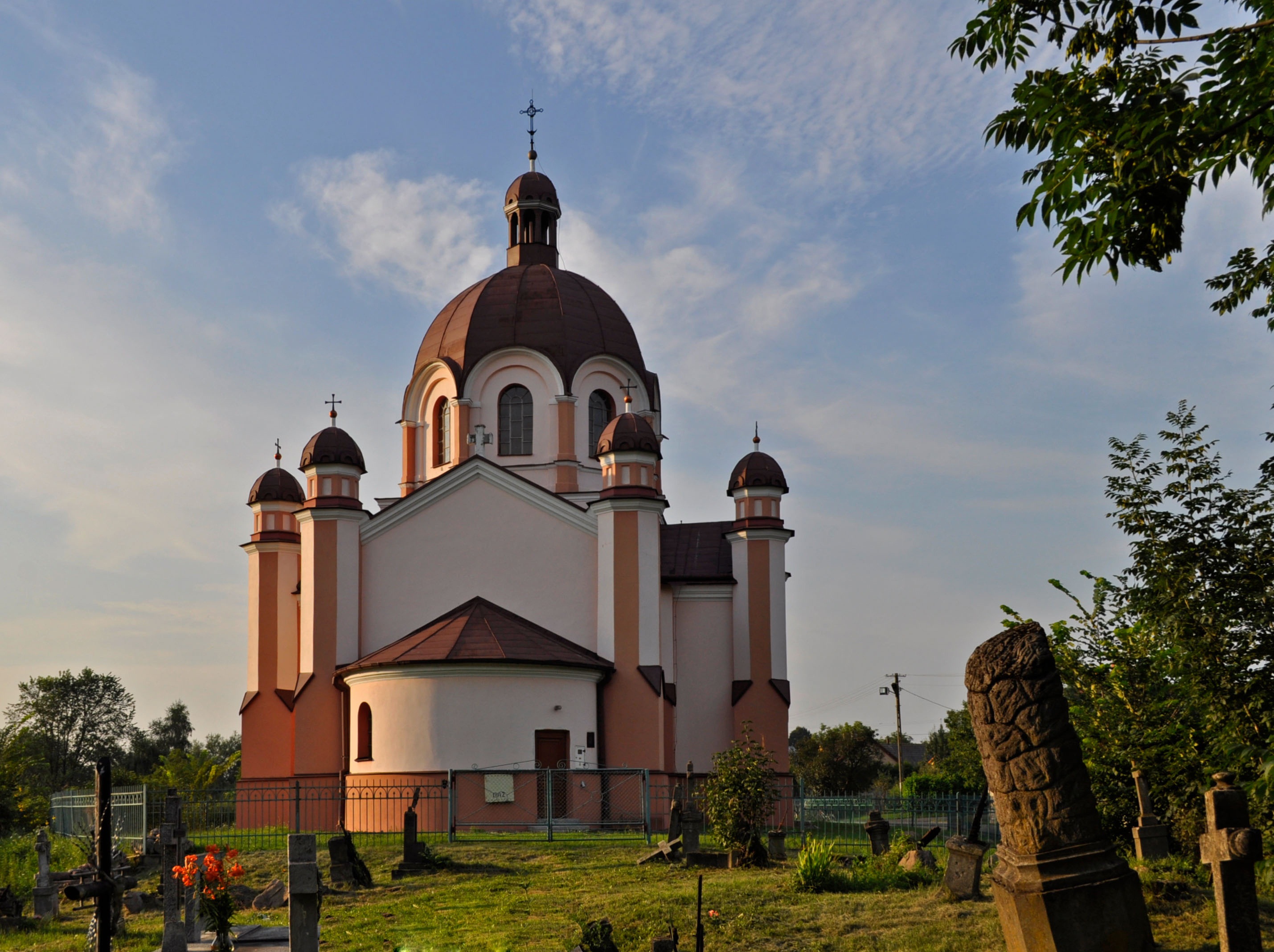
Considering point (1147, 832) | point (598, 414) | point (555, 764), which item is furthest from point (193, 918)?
point (598, 414)

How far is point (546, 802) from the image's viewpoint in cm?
2275

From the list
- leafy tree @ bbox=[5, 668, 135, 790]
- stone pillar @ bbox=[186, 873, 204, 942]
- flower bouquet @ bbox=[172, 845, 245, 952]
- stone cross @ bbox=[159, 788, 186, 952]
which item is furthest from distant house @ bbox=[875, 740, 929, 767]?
flower bouquet @ bbox=[172, 845, 245, 952]

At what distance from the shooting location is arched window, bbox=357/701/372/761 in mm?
24562

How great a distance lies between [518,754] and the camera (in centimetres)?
2320

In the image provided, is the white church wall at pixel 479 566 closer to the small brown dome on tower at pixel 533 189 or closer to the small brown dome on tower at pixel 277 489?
the small brown dome on tower at pixel 277 489

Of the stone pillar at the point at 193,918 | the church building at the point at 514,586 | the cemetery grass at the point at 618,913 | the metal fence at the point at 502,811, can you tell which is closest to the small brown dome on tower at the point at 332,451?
the church building at the point at 514,586

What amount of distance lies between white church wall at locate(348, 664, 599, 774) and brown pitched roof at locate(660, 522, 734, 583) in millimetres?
5246

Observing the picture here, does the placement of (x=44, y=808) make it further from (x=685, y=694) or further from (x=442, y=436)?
(x=685, y=694)

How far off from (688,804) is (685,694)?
11381mm

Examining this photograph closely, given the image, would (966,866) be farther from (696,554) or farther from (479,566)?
(696,554)

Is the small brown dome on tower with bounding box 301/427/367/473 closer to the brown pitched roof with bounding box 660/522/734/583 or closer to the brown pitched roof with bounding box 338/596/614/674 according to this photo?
the brown pitched roof with bounding box 338/596/614/674

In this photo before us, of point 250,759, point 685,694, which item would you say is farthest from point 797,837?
point 250,759

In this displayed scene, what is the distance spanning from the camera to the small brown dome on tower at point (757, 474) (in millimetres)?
28531

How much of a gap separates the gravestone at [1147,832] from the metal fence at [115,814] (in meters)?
14.6
